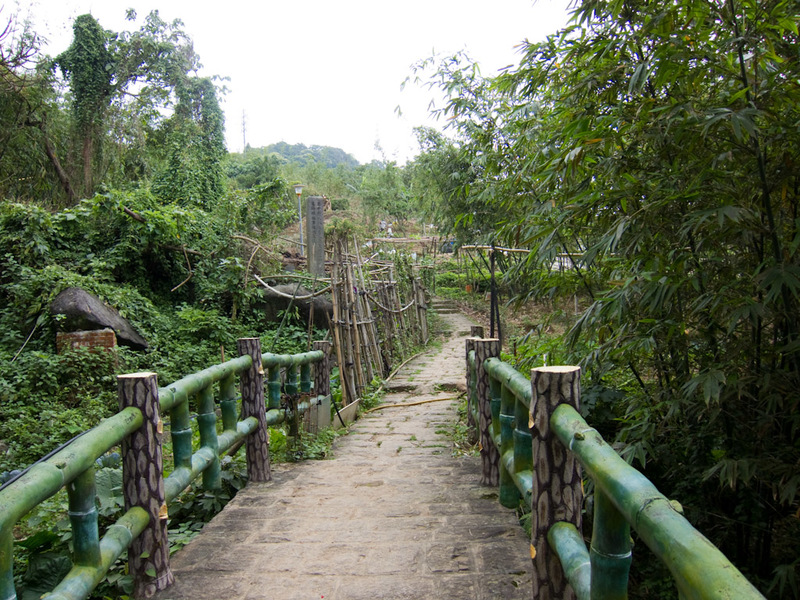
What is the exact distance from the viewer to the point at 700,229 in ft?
7.50

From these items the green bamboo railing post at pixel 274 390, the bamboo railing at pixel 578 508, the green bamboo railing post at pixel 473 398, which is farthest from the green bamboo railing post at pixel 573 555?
the green bamboo railing post at pixel 274 390

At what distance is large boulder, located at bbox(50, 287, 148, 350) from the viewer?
8078 millimetres

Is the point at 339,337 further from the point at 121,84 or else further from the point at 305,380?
the point at 121,84

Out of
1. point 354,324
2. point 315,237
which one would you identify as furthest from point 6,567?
point 315,237

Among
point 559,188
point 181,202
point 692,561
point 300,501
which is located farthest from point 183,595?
point 181,202

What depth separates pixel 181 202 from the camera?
43.4ft

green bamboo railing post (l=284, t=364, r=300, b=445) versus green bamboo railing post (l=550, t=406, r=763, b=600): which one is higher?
green bamboo railing post (l=550, t=406, r=763, b=600)

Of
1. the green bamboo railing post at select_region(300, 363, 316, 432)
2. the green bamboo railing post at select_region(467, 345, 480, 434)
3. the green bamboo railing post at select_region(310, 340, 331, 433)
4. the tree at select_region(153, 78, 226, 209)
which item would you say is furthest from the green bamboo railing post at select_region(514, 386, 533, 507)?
the tree at select_region(153, 78, 226, 209)

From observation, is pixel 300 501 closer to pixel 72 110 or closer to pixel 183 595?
pixel 183 595

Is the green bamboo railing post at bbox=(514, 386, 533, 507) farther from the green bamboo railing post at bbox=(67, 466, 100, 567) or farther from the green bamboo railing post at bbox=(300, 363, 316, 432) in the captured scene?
the green bamboo railing post at bbox=(300, 363, 316, 432)

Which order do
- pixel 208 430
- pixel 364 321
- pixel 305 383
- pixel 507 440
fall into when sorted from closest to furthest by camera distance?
pixel 507 440 < pixel 208 430 < pixel 305 383 < pixel 364 321

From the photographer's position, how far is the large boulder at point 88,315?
8078mm

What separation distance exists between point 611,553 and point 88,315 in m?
8.36

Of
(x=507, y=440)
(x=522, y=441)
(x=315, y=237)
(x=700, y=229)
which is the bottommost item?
(x=507, y=440)
